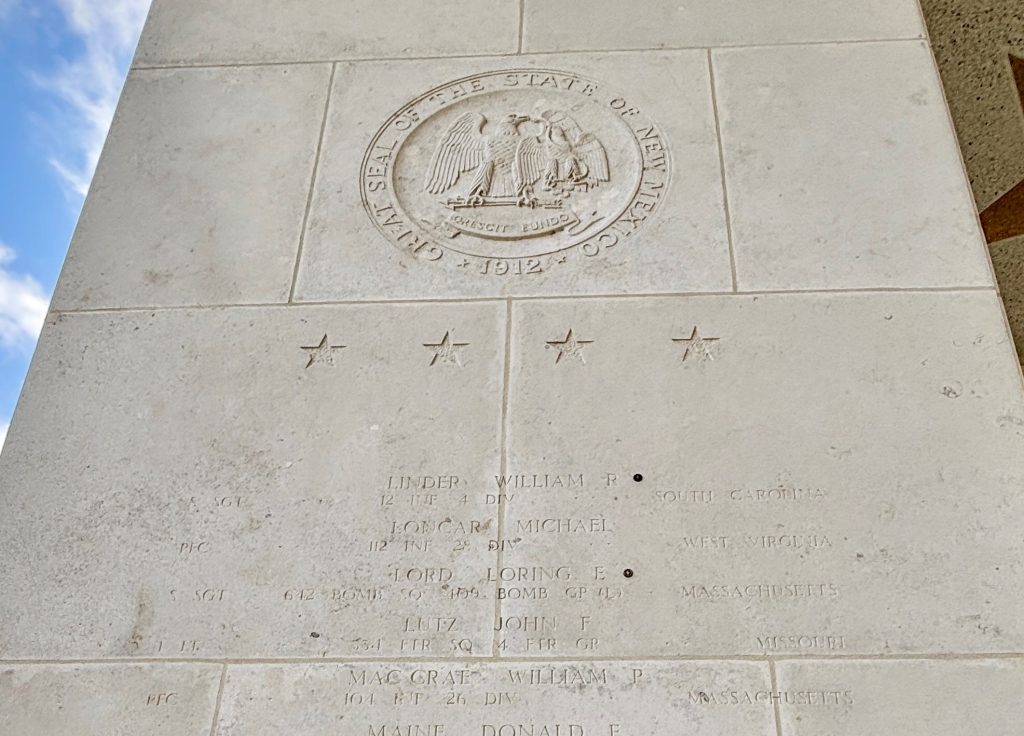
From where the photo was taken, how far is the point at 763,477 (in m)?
4.57

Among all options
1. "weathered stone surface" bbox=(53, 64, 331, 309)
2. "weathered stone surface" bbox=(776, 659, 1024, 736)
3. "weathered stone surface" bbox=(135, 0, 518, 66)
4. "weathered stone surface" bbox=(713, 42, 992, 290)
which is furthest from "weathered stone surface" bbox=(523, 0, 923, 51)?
"weathered stone surface" bbox=(776, 659, 1024, 736)

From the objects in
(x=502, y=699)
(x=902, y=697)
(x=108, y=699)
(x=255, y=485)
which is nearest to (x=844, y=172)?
(x=902, y=697)

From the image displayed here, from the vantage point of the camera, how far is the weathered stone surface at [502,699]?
4004mm

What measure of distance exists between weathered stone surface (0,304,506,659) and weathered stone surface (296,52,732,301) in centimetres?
33

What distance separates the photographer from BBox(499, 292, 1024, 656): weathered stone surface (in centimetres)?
421

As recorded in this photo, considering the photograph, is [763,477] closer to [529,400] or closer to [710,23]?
[529,400]

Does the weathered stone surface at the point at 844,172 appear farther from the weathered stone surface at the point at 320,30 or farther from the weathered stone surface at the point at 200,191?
the weathered stone surface at the point at 200,191

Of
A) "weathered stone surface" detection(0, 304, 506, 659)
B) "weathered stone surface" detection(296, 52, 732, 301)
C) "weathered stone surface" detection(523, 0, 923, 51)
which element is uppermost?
"weathered stone surface" detection(523, 0, 923, 51)

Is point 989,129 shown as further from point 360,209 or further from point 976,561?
point 360,209

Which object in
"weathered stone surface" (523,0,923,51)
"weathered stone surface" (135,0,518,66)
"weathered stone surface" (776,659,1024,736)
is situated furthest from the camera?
"weathered stone surface" (135,0,518,66)

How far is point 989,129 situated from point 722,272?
3194 mm

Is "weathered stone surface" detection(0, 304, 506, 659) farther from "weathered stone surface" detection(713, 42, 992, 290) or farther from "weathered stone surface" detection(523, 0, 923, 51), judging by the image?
"weathered stone surface" detection(523, 0, 923, 51)

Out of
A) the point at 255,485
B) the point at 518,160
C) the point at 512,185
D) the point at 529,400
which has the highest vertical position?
the point at 518,160

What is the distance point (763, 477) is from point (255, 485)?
236 centimetres
